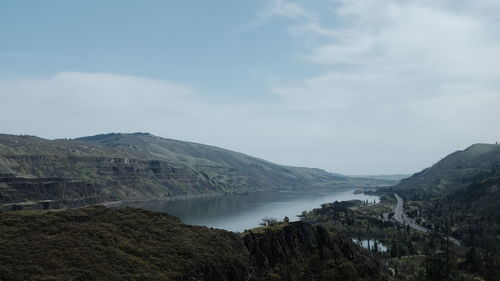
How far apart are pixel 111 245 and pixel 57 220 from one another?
15.1 m

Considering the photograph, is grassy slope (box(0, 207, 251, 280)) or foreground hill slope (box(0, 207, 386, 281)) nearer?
grassy slope (box(0, 207, 251, 280))

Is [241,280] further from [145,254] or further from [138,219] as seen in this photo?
[138,219]

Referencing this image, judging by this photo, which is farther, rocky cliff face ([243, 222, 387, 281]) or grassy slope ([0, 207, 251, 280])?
rocky cliff face ([243, 222, 387, 281])

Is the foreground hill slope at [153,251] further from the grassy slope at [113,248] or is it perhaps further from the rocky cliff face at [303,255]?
the rocky cliff face at [303,255]

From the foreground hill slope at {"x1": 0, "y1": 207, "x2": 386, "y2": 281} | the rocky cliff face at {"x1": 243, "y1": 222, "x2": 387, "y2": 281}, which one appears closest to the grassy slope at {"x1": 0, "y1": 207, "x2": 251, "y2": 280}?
the foreground hill slope at {"x1": 0, "y1": 207, "x2": 386, "y2": 281}

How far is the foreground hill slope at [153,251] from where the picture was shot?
64.8 metres

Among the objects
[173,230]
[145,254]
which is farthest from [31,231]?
[173,230]

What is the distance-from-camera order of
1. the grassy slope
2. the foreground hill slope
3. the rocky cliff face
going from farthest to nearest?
the rocky cliff face
the foreground hill slope
the grassy slope

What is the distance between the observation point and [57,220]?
8100cm

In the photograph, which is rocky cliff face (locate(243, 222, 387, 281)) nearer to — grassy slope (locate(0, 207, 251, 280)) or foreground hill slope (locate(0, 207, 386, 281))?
foreground hill slope (locate(0, 207, 386, 281))

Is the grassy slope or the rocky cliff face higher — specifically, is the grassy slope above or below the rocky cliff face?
above

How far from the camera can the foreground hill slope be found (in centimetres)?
6475

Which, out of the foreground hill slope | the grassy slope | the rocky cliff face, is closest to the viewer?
the grassy slope

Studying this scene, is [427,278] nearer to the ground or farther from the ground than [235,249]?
nearer to the ground
